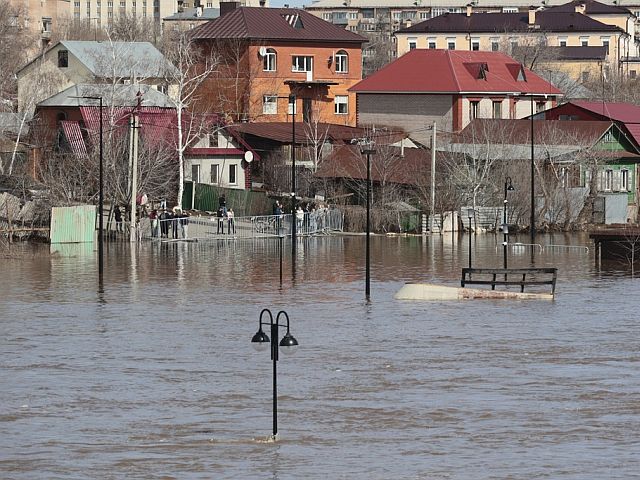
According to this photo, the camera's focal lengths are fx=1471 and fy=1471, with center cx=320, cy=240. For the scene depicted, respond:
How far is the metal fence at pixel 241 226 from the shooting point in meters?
64.4

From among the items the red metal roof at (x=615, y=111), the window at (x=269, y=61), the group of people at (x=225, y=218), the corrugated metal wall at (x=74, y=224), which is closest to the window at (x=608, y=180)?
the red metal roof at (x=615, y=111)

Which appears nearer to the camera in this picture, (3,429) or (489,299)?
(3,429)

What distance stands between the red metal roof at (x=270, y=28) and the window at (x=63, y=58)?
28.4 feet

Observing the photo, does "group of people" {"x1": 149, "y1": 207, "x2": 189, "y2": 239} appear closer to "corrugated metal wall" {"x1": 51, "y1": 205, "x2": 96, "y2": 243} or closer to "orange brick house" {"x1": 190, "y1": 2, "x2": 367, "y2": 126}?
"corrugated metal wall" {"x1": 51, "y1": 205, "x2": 96, "y2": 243}

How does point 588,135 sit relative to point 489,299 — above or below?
above

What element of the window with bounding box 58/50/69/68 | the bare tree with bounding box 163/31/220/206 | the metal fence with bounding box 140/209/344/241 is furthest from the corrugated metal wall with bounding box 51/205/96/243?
the window with bounding box 58/50/69/68

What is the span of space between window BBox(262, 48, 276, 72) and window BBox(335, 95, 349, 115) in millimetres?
5181

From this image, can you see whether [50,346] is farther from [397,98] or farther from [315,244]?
[397,98]

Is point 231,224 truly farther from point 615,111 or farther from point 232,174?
point 615,111

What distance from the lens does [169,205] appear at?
7394cm

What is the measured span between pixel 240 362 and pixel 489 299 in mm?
13449

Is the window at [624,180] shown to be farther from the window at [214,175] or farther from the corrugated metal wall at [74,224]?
the corrugated metal wall at [74,224]

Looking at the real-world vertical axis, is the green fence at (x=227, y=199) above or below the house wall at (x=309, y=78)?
below

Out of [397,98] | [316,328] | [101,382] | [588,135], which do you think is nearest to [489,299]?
[316,328]
